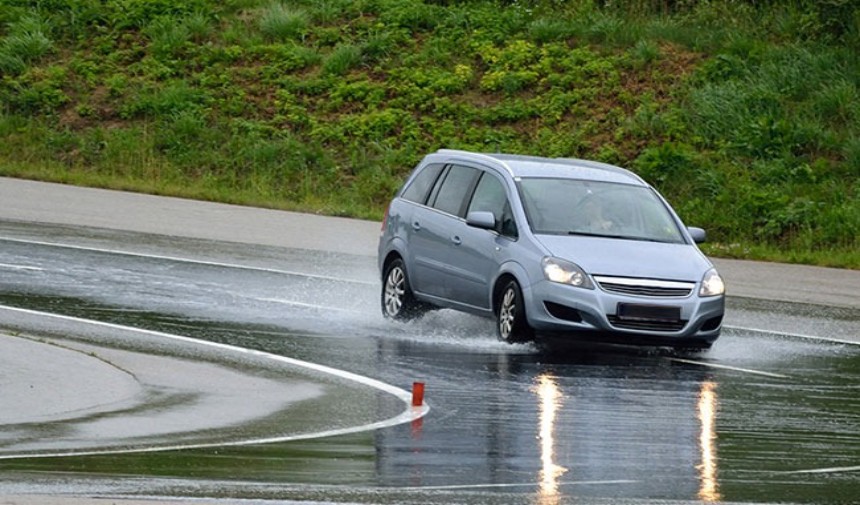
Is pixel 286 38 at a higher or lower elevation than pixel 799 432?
higher

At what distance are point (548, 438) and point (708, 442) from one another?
964 mm

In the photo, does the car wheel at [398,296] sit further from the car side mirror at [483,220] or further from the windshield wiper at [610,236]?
the windshield wiper at [610,236]

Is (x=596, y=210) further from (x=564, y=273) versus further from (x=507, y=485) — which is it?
(x=507, y=485)

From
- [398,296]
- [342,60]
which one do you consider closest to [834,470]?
[398,296]

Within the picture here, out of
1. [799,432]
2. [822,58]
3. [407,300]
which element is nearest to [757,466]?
[799,432]

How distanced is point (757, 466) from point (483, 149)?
19622 millimetres

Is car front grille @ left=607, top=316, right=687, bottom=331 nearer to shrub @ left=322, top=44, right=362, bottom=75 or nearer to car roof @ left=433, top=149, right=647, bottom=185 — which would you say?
car roof @ left=433, top=149, right=647, bottom=185

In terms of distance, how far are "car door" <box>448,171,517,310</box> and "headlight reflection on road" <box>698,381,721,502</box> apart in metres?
2.67

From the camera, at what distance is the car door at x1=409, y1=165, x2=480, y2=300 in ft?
56.1

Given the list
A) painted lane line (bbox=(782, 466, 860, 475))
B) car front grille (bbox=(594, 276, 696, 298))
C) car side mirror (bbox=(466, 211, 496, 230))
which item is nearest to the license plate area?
car front grille (bbox=(594, 276, 696, 298))

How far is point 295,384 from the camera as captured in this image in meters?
13.4

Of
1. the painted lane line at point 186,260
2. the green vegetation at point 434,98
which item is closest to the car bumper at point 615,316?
the painted lane line at point 186,260

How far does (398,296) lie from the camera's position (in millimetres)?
17891

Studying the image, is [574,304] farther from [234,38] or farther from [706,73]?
[234,38]
